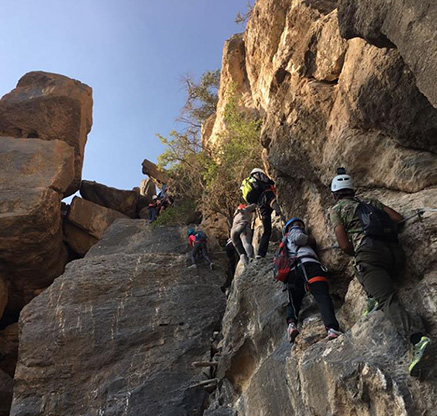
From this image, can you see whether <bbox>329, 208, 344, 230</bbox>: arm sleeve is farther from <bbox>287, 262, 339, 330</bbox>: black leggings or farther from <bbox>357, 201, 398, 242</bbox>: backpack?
<bbox>287, 262, 339, 330</bbox>: black leggings

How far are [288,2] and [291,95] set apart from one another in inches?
251

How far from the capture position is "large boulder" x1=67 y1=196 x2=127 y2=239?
2133cm

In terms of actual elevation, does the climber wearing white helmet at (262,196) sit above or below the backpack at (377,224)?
above

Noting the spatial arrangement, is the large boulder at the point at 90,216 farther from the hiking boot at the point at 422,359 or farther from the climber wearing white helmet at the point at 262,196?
the hiking boot at the point at 422,359

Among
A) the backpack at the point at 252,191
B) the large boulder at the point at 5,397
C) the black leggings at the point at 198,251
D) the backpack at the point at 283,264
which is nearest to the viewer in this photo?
the backpack at the point at 283,264

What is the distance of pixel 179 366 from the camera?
32.0 feet

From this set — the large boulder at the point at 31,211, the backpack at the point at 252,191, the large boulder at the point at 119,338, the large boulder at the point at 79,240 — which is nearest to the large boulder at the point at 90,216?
the large boulder at the point at 79,240

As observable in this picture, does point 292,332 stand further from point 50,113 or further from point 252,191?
point 50,113

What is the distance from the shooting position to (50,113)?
2298 cm

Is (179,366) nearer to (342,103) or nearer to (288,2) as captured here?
(342,103)

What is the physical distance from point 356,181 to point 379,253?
2.46 meters

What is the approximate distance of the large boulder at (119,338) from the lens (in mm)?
9328

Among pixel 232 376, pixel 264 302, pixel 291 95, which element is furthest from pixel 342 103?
pixel 232 376

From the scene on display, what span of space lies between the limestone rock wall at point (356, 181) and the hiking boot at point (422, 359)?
0.11 metres
